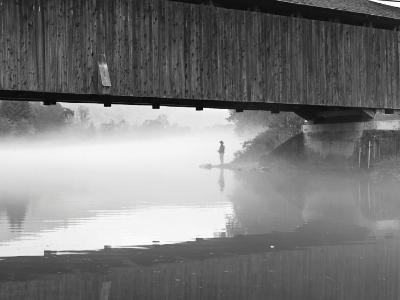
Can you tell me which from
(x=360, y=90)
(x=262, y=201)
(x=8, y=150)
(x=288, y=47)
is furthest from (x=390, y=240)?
(x=8, y=150)

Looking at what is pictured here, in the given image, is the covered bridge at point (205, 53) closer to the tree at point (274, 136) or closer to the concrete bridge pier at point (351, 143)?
the concrete bridge pier at point (351, 143)

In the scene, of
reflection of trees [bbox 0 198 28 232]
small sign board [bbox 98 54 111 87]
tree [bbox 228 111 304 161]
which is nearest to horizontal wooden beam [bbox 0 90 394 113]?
small sign board [bbox 98 54 111 87]

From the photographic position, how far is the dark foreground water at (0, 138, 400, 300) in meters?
6.17

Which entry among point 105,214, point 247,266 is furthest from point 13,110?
point 247,266

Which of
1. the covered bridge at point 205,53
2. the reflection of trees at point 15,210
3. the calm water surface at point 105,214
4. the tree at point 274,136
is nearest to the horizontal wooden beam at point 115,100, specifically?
the covered bridge at point 205,53

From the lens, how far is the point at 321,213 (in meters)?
12.2

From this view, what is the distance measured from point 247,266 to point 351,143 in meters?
16.2

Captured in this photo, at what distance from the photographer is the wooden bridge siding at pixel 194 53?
15.0 meters

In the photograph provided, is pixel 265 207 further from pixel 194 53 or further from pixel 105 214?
pixel 194 53

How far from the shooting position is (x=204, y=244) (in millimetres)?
8711

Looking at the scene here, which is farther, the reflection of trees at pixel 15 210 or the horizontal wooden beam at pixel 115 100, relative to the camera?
the horizontal wooden beam at pixel 115 100

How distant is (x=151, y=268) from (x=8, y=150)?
59.2 m

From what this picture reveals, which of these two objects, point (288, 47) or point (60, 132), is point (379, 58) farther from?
point (60, 132)

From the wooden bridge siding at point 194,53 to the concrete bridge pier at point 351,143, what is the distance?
1.31m
